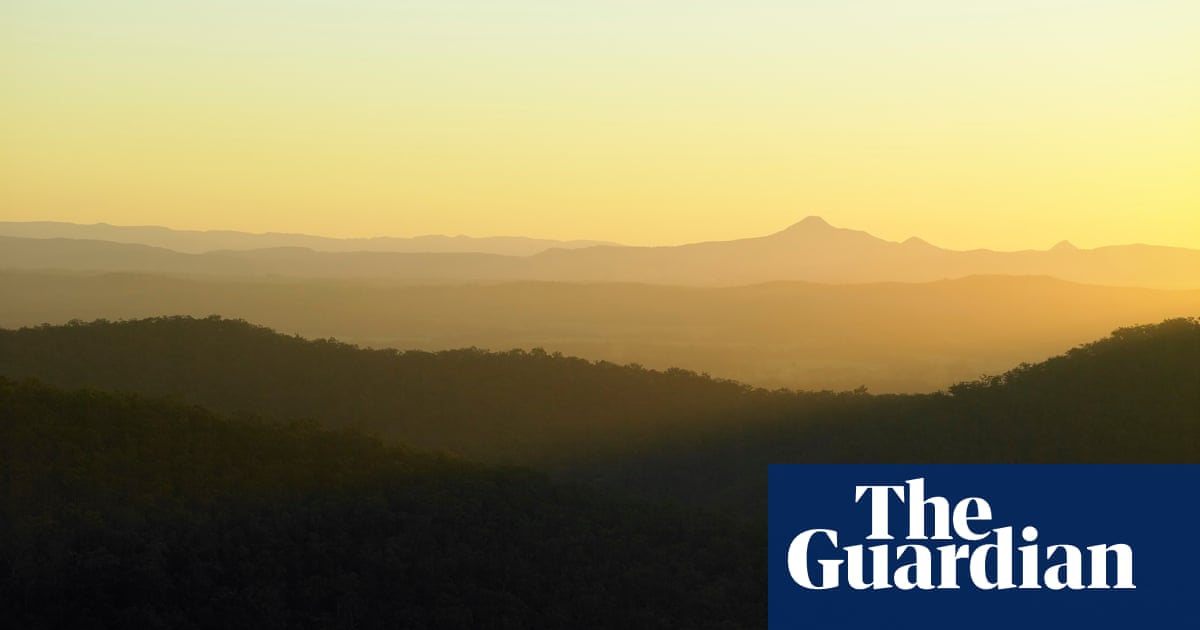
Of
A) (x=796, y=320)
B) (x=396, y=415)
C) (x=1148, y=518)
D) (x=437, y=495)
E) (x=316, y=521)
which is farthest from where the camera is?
(x=796, y=320)

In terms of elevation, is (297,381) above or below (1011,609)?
above

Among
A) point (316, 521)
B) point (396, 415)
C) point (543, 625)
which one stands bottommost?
point (543, 625)

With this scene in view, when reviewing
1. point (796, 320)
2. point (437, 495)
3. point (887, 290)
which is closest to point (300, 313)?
point (796, 320)

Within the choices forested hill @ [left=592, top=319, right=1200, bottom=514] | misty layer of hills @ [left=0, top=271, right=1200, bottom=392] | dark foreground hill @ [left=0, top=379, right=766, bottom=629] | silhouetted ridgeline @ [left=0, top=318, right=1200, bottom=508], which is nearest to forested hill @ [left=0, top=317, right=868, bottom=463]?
silhouetted ridgeline @ [left=0, top=318, right=1200, bottom=508]

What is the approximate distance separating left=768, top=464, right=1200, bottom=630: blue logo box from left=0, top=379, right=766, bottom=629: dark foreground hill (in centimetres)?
147

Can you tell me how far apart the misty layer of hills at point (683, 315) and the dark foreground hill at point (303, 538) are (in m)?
79.9

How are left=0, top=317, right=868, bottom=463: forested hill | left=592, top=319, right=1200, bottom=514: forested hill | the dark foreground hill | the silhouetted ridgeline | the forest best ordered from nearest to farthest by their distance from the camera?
the dark foreground hill, the forest, left=592, top=319, right=1200, bottom=514: forested hill, the silhouetted ridgeline, left=0, top=317, right=868, bottom=463: forested hill

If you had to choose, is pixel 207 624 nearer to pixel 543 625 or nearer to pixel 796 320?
pixel 543 625

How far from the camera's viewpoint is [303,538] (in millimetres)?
22719

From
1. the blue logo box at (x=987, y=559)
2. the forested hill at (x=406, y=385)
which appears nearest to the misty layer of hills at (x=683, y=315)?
the forested hill at (x=406, y=385)

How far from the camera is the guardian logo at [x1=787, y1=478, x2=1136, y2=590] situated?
75.3 feet

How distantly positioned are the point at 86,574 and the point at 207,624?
224 centimetres

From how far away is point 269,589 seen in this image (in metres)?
20.3

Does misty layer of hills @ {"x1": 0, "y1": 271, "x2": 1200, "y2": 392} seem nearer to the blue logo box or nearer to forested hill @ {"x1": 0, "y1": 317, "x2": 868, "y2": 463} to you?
forested hill @ {"x1": 0, "y1": 317, "x2": 868, "y2": 463}
